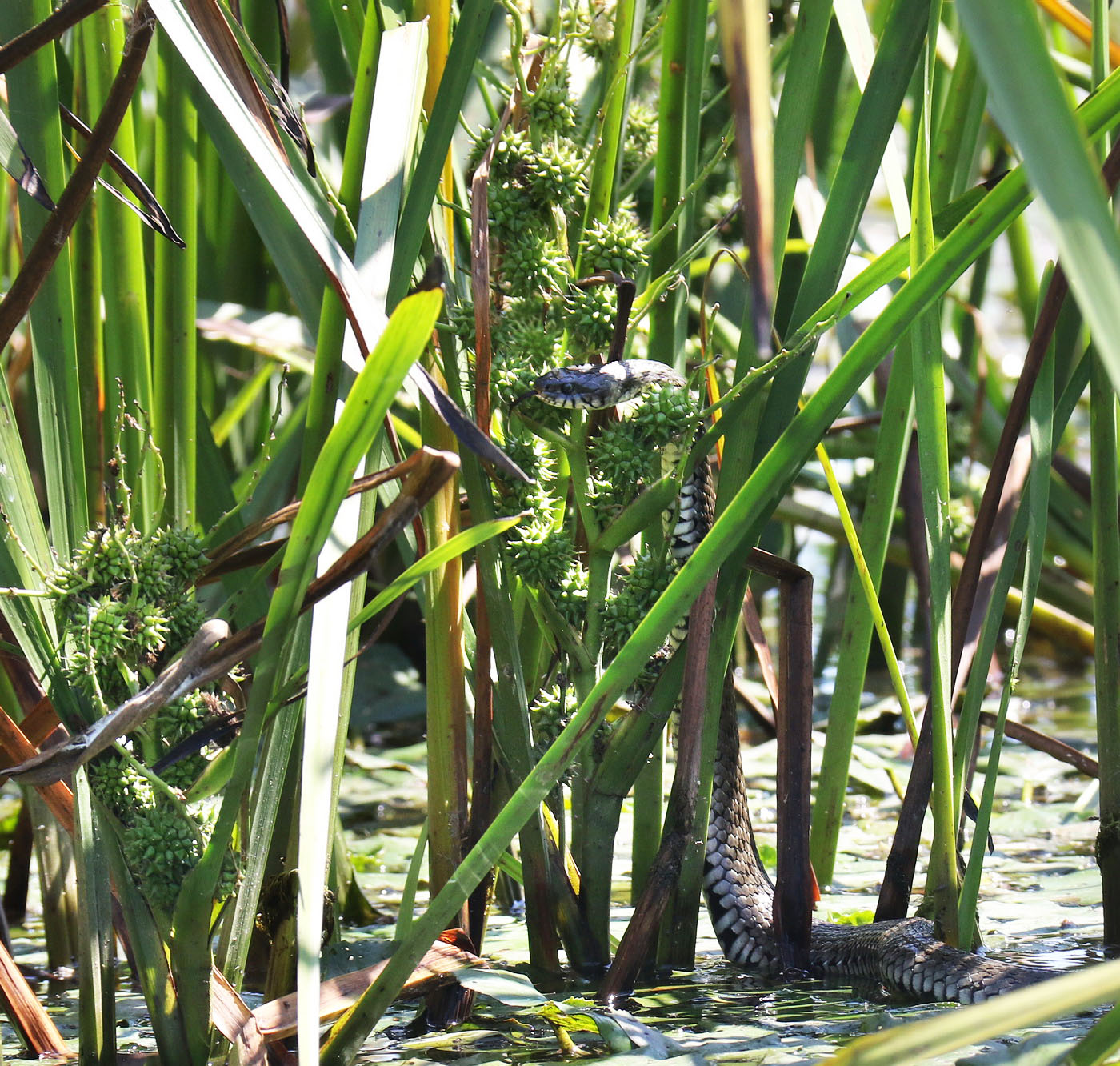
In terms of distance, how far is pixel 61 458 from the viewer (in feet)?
3.63

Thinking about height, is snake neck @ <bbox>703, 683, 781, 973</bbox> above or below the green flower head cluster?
below

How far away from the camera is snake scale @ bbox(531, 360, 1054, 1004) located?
3.91 feet

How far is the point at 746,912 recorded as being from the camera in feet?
4.75

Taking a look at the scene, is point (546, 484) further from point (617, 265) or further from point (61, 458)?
point (61, 458)

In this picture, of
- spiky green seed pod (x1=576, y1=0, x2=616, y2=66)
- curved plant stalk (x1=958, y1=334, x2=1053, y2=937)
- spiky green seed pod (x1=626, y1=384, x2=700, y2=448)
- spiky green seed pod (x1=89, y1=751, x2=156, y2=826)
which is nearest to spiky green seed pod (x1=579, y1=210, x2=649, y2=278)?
spiky green seed pod (x1=626, y1=384, x2=700, y2=448)

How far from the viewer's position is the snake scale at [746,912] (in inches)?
46.9

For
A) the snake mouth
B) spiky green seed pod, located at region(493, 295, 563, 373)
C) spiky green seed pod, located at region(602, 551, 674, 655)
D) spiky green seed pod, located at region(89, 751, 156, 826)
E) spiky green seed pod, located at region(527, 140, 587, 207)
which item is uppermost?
spiky green seed pod, located at region(527, 140, 587, 207)

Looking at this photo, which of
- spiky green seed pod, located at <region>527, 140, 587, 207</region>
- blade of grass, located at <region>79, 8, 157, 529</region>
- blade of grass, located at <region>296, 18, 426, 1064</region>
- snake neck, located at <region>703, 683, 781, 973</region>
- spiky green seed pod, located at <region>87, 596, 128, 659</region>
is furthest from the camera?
snake neck, located at <region>703, 683, 781, 973</region>

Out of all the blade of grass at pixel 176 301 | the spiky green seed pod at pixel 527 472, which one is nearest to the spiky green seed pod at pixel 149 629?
the blade of grass at pixel 176 301

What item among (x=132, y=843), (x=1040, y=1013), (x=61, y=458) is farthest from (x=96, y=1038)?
(x=1040, y=1013)

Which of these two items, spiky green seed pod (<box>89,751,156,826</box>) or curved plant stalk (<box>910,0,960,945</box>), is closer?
spiky green seed pod (<box>89,751,156,826</box>)

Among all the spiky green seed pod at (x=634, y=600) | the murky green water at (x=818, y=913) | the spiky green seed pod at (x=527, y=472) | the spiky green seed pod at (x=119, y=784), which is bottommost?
the murky green water at (x=818, y=913)

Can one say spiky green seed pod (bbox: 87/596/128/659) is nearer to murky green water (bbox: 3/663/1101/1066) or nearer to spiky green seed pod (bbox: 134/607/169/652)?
spiky green seed pod (bbox: 134/607/169/652)

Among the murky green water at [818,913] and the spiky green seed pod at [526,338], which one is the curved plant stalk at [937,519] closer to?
the murky green water at [818,913]
